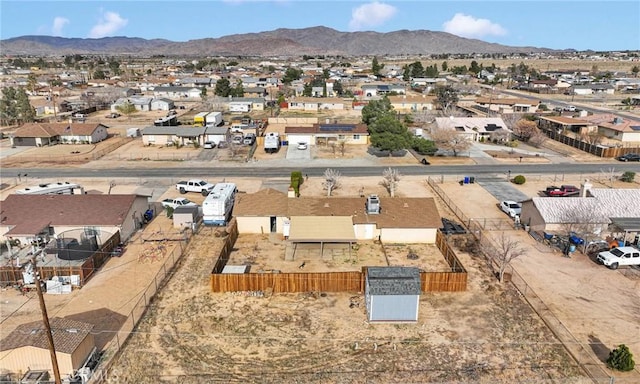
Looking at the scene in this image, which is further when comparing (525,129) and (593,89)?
(593,89)

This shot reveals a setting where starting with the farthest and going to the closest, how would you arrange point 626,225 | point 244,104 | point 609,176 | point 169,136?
point 244,104, point 169,136, point 609,176, point 626,225

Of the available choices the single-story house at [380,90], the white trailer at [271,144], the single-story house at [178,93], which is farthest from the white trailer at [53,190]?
the single-story house at [380,90]

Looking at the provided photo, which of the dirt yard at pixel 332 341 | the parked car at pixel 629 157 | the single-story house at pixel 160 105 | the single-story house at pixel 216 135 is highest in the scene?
the single-story house at pixel 160 105

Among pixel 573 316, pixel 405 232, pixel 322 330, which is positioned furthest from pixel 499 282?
pixel 322 330

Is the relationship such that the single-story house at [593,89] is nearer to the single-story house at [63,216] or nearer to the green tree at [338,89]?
the green tree at [338,89]

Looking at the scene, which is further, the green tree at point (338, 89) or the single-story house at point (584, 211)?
the green tree at point (338, 89)

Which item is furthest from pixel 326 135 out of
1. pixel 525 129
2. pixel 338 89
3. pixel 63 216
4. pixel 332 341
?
pixel 338 89

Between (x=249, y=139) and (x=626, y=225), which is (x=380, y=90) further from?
(x=626, y=225)
